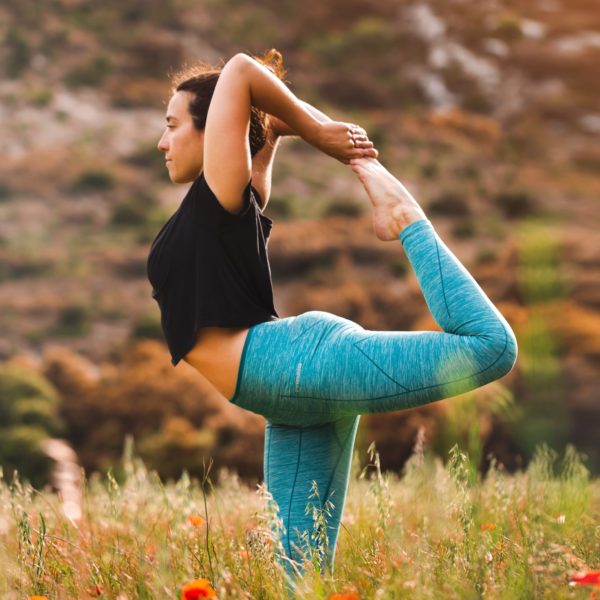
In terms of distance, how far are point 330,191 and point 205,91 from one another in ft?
66.1

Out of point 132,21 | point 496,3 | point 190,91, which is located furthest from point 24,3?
point 190,91

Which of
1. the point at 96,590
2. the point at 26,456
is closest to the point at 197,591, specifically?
the point at 96,590

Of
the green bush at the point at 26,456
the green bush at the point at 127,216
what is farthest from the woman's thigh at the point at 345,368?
the green bush at the point at 127,216

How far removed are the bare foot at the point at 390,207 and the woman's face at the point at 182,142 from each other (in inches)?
18.0

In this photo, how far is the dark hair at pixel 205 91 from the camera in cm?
Answer: 211

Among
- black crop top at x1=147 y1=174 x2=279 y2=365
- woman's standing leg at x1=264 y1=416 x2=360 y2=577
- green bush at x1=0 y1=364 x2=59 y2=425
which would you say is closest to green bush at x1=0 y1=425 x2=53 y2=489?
green bush at x1=0 y1=364 x2=59 y2=425

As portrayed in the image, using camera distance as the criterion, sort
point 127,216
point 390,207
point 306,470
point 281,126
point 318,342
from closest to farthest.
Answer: point 318,342
point 390,207
point 306,470
point 281,126
point 127,216

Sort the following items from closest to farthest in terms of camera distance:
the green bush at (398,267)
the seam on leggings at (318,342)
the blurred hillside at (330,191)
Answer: the seam on leggings at (318,342)
the blurred hillside at (330,191)
the green bush at (398,267)

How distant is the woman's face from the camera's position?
6.93 ft

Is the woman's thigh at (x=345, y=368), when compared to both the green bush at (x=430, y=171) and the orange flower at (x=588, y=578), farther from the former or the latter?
the green bush at (x=430, y=171)

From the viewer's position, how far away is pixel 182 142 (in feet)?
6.94

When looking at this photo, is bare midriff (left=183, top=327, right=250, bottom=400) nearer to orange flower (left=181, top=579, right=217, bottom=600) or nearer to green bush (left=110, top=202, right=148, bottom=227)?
orange flower (left=181, top=579, right=217, bottom=600)

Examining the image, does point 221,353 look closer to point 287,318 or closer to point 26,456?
point 287,318

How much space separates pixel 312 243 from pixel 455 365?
15350 mm
